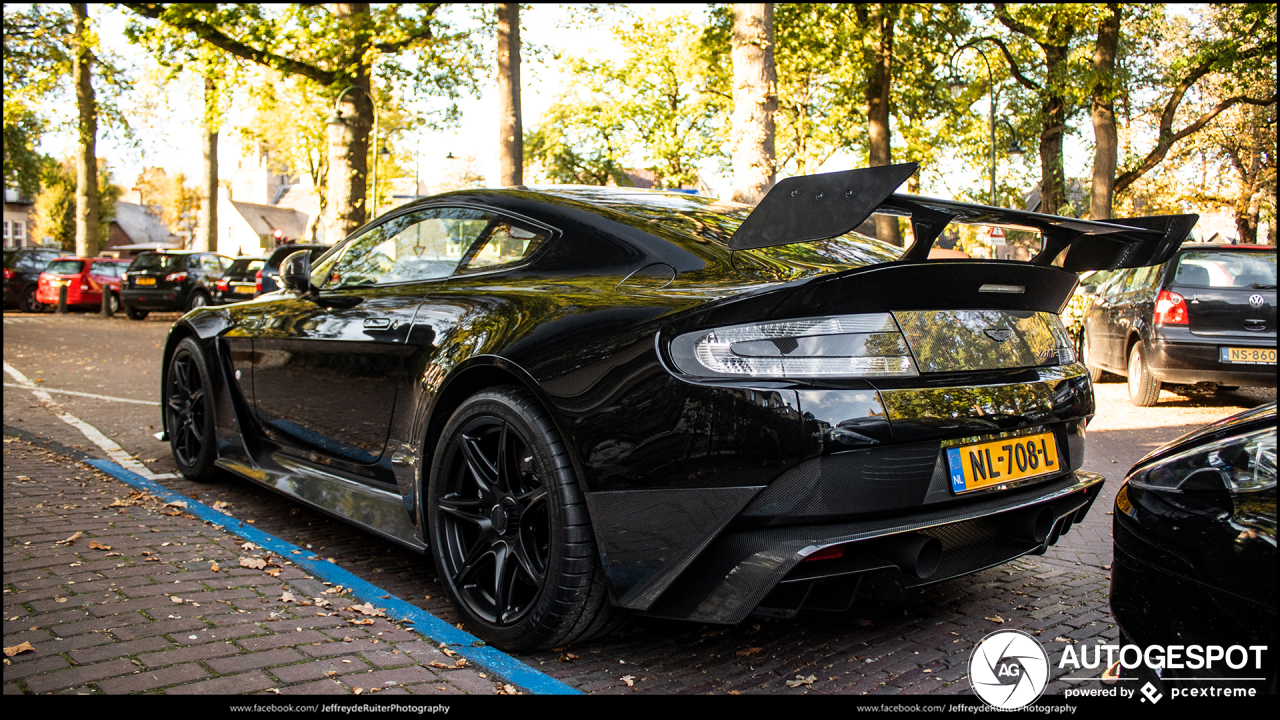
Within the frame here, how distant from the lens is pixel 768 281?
252cm

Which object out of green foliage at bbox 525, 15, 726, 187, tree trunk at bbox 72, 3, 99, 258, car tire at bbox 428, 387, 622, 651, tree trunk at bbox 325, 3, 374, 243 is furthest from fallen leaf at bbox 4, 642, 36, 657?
green foliage at bbox 525, 15, 726, 187

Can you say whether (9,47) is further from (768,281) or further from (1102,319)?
(768,281)

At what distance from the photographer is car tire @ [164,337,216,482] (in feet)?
15.8

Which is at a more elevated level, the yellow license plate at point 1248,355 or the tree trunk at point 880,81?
the tree trunk at point 880,81

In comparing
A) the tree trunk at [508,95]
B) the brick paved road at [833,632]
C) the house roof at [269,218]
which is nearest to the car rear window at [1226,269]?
the brick paved road at [833,632]

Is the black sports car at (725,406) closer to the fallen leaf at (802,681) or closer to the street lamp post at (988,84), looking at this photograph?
the fallen leaf at (802,681)

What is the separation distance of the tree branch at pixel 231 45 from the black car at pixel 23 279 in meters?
12.9

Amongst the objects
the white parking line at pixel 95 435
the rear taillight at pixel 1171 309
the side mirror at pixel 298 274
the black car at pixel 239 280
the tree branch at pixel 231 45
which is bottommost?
the white parking line at pixel 95 435

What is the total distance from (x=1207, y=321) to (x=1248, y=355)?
0.42 meters

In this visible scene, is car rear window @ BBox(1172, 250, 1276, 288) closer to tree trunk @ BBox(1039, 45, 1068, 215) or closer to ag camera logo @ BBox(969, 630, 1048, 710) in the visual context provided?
ag camera logo @ BBox(969, 630, 1048, 710)

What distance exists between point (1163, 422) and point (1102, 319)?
2.58m

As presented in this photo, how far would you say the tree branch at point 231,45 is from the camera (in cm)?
1659

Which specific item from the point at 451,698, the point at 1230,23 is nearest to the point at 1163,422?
the point at 451,698

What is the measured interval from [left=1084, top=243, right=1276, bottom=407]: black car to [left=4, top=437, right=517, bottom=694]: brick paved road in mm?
7572
